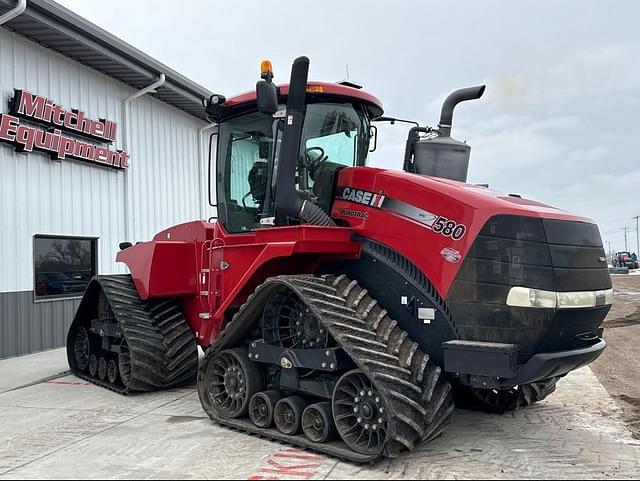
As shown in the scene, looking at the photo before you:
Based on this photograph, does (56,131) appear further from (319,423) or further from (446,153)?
(319,423)

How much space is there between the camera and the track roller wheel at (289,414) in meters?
4.95

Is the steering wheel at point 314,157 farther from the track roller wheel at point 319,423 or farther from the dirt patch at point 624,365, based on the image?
the dirt patch at point 624,365

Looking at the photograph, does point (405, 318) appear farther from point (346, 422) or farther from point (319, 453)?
point (319, 453)

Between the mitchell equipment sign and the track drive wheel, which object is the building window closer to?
the mitchell equipment sign

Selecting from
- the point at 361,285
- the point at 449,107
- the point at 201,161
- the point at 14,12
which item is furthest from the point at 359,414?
the point at 201,161

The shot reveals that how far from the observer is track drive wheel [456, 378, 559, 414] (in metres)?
5.87

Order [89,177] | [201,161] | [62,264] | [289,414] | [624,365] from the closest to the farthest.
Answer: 1. [289,414]
2. [624,365]
3. [62,264]
4. [89,177]
5. [201,161]

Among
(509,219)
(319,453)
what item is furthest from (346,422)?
(509,219)

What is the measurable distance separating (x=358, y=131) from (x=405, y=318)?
6.69 feet

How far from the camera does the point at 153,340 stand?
697 centimetres

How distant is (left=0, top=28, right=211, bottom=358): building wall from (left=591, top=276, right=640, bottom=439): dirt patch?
8.78m

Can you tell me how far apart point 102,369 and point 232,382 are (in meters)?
2.91

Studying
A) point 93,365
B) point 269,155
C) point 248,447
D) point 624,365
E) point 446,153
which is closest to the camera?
point 248,447

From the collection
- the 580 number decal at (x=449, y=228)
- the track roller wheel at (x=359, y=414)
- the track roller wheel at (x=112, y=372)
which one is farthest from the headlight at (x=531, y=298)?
the track roller wheel at (x=112, y=372)
